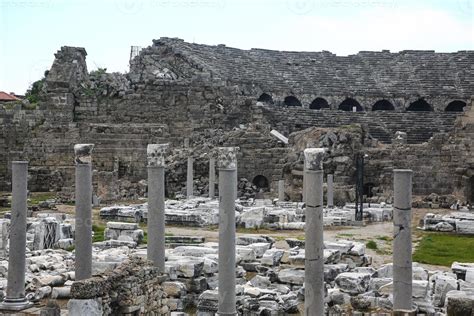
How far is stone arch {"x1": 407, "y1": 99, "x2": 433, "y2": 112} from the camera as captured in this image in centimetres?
4584

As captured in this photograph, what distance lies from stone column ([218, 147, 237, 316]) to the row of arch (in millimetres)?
33000

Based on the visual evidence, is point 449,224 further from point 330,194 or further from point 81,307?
point 81,307

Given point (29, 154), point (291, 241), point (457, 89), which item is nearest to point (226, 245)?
point (291, 241)

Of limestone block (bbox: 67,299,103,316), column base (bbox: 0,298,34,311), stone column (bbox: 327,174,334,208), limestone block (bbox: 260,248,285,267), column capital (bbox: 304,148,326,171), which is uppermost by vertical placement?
column capital (bbox: 304,148,326,171)

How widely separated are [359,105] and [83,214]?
35.7 metres

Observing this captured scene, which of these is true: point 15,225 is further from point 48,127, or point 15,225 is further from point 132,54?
point 132,54

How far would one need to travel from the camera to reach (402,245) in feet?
34.7

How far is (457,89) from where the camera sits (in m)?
45.7

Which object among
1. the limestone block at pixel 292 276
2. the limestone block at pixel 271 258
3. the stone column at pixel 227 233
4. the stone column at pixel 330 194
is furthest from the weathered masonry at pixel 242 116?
the stone column at pixel 227 233

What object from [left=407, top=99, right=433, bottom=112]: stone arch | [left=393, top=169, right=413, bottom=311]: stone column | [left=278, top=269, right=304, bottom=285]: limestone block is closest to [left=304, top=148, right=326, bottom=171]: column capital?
[left=393, top=169, right=413, bottom=311]: stone column

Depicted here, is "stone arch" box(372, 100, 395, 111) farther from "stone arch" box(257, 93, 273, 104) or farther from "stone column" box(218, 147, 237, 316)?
"stone column" box(218, 147, 237, 316)

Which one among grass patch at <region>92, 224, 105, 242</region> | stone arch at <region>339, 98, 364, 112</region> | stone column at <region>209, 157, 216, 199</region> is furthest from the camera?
stone arch at <region>339, 98, 364, 112</region>

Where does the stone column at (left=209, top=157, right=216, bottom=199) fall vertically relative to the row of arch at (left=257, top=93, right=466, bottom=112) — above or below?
below

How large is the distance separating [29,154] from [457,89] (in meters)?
25.9
